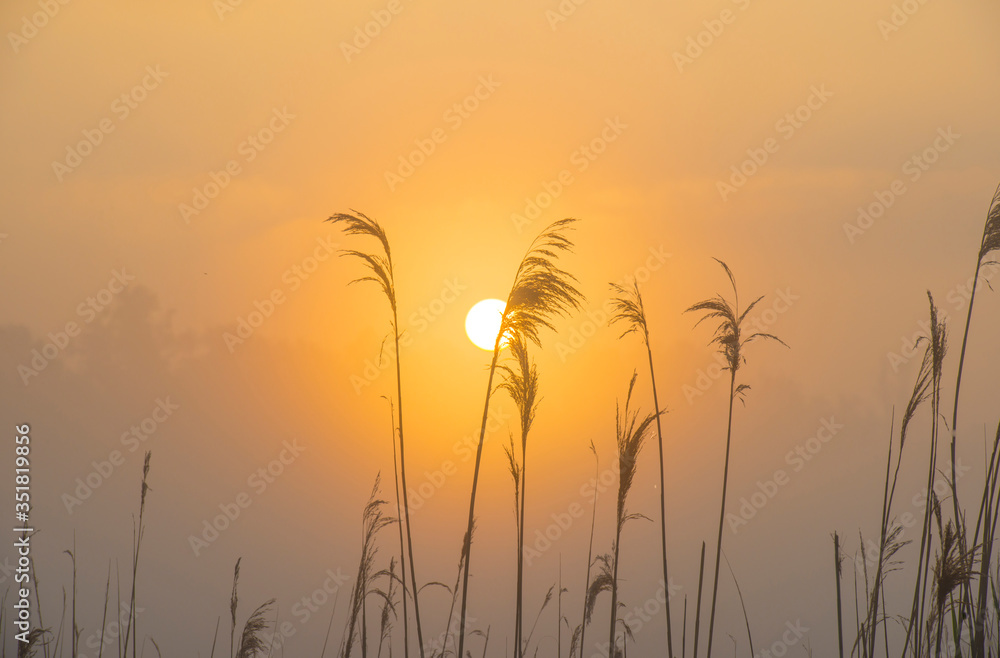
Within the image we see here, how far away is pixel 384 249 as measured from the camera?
347 centimetres

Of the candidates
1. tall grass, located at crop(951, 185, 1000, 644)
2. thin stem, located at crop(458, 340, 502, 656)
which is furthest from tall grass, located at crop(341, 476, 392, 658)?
tall grass, located at crop(951, 185, 1000, 644)

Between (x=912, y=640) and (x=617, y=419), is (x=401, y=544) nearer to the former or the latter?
(x=617, y=419)

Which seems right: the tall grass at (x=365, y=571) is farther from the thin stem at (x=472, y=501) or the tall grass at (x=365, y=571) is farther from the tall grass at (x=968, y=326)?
the tall grass at (x=968, y=326)

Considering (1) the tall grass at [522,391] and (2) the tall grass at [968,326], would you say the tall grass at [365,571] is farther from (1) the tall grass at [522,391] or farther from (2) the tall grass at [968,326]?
(2) the tall grass at [968,326]

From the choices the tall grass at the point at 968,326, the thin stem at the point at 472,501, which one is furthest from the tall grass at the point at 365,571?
the tall grass at the point at 968,326

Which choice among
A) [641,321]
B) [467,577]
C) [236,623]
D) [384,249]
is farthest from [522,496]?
[236,623]

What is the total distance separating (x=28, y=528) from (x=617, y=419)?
4.01 m

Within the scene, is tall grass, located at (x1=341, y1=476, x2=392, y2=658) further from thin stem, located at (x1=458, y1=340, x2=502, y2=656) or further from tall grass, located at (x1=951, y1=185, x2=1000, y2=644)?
tall grass, located at (x1=951, y1=185, x2=1000, y2=644)

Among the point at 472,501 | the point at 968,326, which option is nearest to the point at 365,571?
the point at 472,501

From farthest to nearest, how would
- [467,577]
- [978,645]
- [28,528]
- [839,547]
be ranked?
1. [28,528]
2. [839,547]
3. [467,577]
4. [978,645]

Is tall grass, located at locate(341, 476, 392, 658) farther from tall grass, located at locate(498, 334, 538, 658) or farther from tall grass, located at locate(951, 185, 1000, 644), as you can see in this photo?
tall grass, located at locate(951, 185, 1000, 644)

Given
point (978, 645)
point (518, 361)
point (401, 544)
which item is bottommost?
point (978, 645)

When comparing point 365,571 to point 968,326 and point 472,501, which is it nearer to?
point 472,501

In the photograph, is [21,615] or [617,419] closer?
[617,419]
